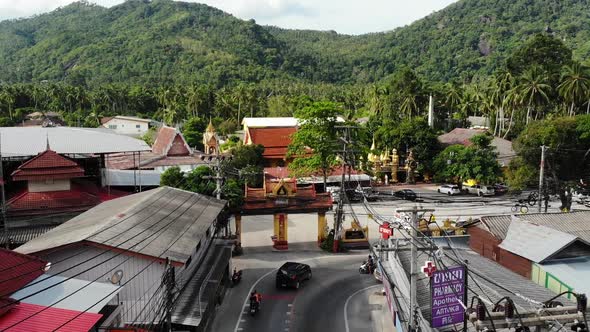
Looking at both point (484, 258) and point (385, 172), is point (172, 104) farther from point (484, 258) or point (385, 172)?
point (484, 258)

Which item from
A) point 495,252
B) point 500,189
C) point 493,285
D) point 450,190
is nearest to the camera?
point 493,285

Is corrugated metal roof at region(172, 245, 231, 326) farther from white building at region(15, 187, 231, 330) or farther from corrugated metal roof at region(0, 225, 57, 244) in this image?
corrugated metal roof at region(0, 225, 57, 244)

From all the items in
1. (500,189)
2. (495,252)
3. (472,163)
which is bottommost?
(500,189)

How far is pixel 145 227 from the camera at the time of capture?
22766 millimetres

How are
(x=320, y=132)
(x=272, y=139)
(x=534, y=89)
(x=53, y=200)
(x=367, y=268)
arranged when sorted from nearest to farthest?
(x=53, y=200)
(x=367, y=268)
(x=320, y=132)
(x=534, y=89)
(x=272, y=139)

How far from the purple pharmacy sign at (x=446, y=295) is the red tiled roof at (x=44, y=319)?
10279 mm

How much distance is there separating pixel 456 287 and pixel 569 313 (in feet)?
14.9

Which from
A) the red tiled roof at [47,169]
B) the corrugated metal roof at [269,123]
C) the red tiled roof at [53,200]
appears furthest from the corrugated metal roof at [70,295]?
the corrugated metal roof at [269,123]

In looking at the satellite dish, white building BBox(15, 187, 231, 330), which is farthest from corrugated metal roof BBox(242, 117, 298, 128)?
the satellite dish

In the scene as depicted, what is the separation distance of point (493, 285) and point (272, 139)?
4785 centimetres

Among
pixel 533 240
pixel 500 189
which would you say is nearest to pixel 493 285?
pixel 533 240

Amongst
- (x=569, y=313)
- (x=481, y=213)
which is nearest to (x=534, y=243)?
(x=569, y=313)

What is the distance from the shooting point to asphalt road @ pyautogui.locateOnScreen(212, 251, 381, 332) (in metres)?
25.4

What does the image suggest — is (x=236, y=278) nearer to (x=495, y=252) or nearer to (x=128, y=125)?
(x=495, y=252)
